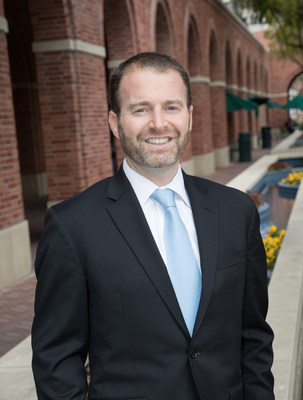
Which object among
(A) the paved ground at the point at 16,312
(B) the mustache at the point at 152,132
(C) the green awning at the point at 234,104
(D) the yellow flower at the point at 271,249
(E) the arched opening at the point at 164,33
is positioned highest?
(E) the arched opening at the point at 164,33

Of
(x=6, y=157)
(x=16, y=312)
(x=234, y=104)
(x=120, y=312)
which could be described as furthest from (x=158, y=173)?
(x=234, y=104)

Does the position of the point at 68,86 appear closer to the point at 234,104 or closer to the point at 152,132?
the point at 152,132

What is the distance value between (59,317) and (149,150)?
0.64 m

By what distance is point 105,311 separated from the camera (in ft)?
5.84

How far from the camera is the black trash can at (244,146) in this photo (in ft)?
76.8

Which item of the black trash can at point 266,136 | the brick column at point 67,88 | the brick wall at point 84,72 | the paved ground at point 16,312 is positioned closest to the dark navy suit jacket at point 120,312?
the paved ground at point 16,312

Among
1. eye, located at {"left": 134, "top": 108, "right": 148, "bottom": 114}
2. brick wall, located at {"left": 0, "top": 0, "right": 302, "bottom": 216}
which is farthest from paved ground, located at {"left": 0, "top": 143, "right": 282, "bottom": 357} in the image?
eye, located at {"left": 134, "top": 108, "right": 148, "bottom": 114}

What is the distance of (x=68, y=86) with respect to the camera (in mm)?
9242

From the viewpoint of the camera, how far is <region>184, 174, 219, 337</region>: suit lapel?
179cm

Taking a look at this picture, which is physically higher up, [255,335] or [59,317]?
[59,317]

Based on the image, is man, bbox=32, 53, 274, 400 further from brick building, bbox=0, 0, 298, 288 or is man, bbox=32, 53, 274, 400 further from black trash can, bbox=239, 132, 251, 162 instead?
black trash can, bbox=239, 132, 251, 162

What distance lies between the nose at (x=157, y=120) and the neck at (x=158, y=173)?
0.16m

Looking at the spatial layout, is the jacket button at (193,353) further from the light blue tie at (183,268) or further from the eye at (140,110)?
the eye at (140,110)

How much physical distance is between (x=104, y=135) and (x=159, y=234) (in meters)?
8.78
